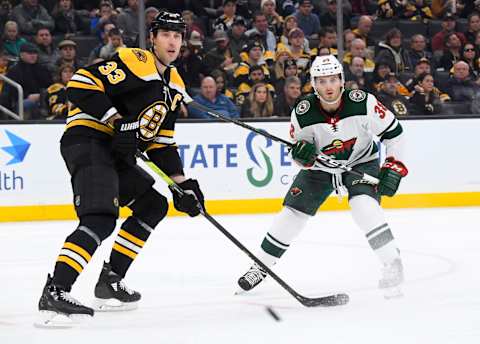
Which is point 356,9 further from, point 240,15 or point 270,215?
point 270,215

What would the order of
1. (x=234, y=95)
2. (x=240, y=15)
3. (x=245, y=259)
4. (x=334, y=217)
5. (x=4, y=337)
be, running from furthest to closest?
(x=240, y=15) → (x=234, y=95) → (x=334, y=217) → (x=245, y=259) → (x=4, y=337)

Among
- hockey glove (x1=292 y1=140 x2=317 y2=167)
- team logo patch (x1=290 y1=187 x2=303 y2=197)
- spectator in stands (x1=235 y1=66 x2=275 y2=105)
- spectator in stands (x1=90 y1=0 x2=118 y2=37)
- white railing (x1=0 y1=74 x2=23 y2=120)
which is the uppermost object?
hockey glove (x1=292 y1=140 x2=317 y2=167)

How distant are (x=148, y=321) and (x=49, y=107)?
13.0ft

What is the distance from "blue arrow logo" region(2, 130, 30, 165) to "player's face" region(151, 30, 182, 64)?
3343 mm

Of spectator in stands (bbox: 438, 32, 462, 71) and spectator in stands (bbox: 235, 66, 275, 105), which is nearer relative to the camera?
spectator in stands (bbox: 235, 66, 275, 105)

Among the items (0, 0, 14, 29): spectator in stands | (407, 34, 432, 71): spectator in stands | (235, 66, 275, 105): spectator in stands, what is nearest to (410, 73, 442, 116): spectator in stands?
(407, 34, 432, 71): spectator in stands

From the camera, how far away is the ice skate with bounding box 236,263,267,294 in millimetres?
3975

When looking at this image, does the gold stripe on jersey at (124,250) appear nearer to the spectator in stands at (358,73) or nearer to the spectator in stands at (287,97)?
the spectator in stands at (287,97)

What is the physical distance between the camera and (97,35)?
766 centimetres

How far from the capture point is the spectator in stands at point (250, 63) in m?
7.66

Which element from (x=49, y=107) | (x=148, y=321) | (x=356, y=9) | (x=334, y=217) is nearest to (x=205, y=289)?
(x=148, y=321)

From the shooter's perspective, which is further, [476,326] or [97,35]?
[97,35]

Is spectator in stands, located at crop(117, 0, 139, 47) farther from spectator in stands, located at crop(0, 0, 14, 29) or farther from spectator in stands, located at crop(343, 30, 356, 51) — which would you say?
spectator in stands, located at crop(343, 30, 356, 51)

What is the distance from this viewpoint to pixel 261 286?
13.8 ft
